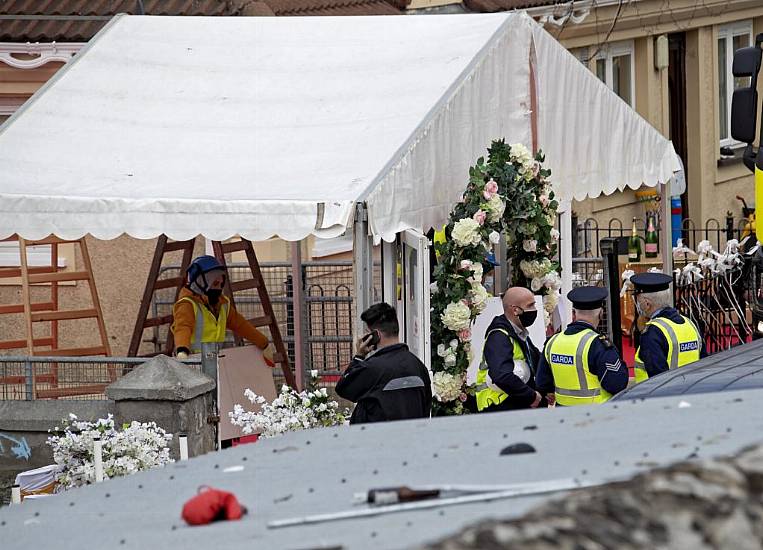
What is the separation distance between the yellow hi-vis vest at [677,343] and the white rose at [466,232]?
52.2 inches

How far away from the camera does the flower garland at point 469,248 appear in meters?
9.12

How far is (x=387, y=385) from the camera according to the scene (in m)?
7.63

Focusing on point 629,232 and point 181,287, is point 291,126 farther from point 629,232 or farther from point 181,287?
point 629,232

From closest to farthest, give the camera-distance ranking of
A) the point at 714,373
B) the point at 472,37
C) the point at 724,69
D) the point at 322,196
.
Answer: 1. the point at 714,373
2. the point at 322,196
3. the point at 472,37
4. the point at 724,69

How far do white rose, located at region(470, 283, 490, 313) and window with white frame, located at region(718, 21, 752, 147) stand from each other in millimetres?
14042

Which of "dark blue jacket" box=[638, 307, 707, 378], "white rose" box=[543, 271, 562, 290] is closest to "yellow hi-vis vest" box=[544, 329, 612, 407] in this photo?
"dark blue jacket" box=[638, 307, 707, 378]

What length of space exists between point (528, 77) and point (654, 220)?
9.95m

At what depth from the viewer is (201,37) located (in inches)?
421

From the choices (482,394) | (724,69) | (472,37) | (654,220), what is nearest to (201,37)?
(472,37)

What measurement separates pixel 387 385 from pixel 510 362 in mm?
1098

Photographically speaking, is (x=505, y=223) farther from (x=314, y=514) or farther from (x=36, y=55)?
(x=314, y=514)

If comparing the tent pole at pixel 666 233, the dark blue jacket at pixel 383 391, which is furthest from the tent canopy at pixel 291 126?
the dark blue jacket at pixel 383 391

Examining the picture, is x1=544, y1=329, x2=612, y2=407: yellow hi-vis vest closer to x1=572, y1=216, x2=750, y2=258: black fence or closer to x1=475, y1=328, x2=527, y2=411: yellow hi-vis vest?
x1=475, y1=328, x2=527, y2=411: yellow hi-vis vest

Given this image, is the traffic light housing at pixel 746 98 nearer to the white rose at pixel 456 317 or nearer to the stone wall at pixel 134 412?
the white rose at pixel 456 317
